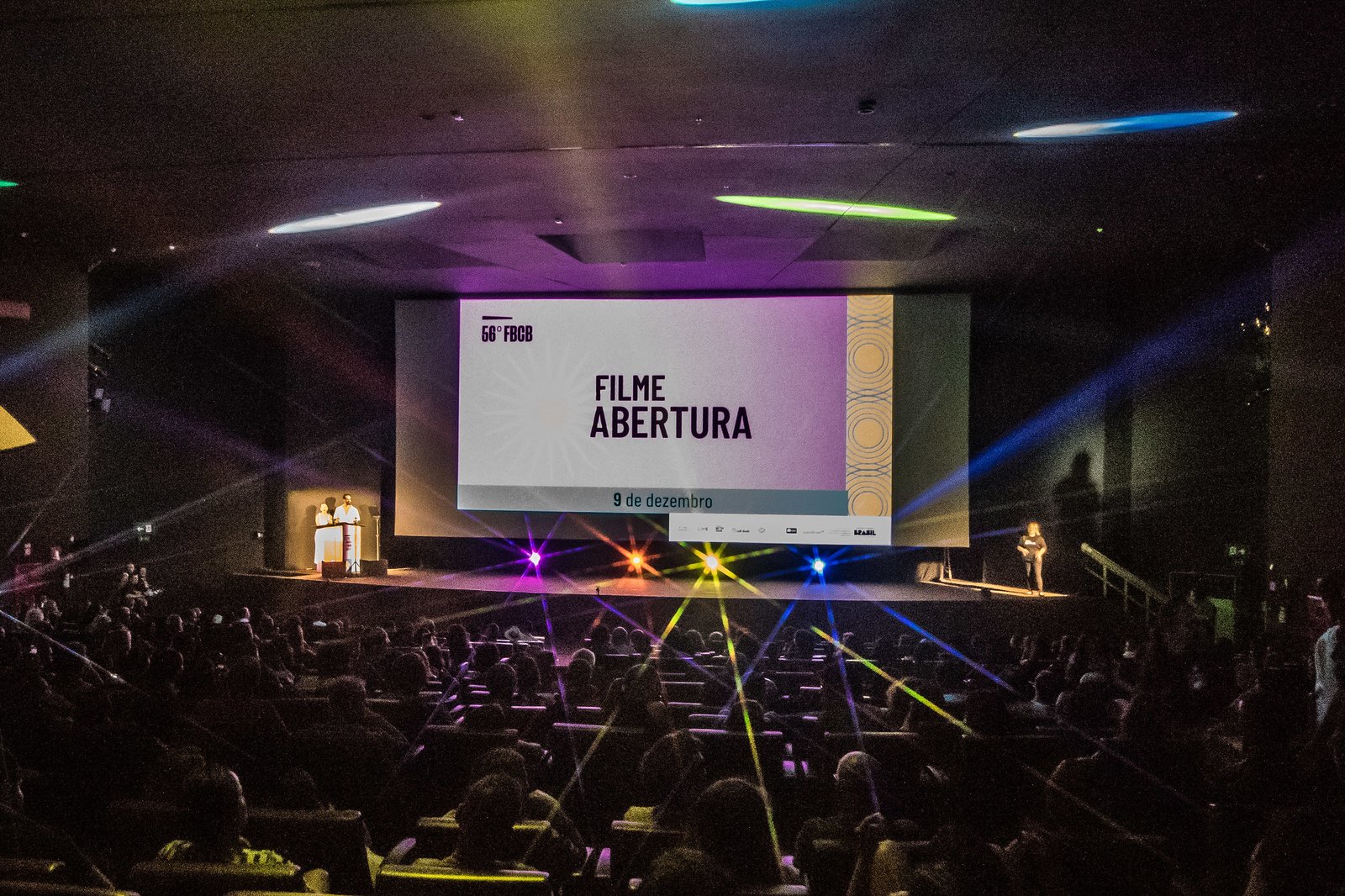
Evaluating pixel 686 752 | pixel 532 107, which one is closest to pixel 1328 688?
pixel 686 752

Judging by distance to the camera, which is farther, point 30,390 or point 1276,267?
point 30,390

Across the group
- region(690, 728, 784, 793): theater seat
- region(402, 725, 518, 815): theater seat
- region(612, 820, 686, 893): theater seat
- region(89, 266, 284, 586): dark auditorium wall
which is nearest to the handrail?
region(690, 728, 784, 793): theater seat

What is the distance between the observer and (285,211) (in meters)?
7.79

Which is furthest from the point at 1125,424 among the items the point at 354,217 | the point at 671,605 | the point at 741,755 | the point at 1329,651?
the point at 741,755

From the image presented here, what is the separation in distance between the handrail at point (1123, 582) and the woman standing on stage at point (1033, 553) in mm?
630

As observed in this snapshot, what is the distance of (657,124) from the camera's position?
552 cm

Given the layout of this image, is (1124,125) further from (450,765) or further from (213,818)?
(213,818)

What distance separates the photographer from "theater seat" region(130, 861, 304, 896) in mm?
2164

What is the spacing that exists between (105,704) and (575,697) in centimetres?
240

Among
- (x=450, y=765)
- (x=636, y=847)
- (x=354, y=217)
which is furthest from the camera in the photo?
(x=354, y=217)

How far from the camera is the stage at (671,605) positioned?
405 inches

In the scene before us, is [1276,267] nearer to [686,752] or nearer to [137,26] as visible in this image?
[686,752]

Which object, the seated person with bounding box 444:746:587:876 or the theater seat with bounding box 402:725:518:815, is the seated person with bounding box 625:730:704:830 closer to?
the seated person with bounding box 444:746:587:876

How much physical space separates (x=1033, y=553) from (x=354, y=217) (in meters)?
8.84
